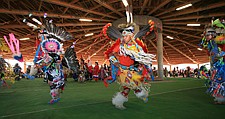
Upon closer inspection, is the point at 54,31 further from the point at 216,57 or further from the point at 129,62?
the point at 216,57

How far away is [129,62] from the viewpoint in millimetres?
3141

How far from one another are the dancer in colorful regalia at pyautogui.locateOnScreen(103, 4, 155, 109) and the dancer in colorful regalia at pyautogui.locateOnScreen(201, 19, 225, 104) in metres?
1.40

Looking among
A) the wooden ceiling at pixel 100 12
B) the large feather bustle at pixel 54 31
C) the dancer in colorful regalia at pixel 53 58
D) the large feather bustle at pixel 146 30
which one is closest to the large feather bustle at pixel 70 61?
the dancer in colorful regalia at pixel 53 58

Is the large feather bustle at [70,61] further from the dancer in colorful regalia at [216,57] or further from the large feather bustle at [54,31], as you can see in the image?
the dancer in colorful regalia at [216,57]

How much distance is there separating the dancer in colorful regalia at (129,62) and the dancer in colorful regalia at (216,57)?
55.0 inches

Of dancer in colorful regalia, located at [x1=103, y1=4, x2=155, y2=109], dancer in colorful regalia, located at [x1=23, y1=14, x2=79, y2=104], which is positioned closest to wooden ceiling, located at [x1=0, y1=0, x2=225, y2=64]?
dancer in colorful regalia, located at [x1=23, y1=14, x2=79, y2=104]

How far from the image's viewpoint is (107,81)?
11.0ft

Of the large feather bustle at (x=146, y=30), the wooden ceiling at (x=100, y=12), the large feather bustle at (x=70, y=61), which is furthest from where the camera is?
the wooden ceiling at (x=100, y=12)

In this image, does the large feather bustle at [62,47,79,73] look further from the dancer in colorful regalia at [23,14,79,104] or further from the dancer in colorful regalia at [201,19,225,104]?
the dancer in colorful regalia at [201,19,225,104]

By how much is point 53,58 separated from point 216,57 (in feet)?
11.6

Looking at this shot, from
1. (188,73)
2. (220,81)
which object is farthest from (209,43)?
(188,73)

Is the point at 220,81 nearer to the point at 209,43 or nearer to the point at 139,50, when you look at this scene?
the point at 209,43

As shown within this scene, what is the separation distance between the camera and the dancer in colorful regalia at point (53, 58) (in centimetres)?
376

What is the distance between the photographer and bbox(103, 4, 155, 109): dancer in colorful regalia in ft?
9.97
